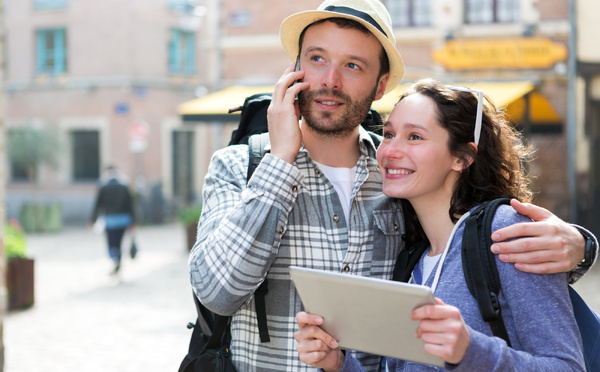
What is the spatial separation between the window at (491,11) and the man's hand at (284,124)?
45.7 feet

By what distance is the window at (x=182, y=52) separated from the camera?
2470 cm

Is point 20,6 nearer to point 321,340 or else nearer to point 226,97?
point 226,97

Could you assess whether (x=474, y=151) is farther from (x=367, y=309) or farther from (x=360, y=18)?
(x=367, y=309)

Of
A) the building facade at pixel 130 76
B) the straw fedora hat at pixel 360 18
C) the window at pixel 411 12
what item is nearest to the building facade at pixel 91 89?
the building facade at pixel 130 76

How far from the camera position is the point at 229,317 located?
2.34m

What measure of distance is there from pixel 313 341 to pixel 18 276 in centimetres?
789

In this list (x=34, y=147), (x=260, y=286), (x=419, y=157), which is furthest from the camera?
(x=34, y=147)

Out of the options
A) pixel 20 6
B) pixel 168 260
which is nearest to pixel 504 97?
pixel 168 260

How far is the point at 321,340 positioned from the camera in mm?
1825

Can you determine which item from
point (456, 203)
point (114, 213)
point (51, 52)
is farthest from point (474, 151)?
point (51, 52)

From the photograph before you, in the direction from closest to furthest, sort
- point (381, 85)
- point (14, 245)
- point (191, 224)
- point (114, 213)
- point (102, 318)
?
point (381, 85) → point (102, 318) → point (14, 245) → point (114, 213) → point (191, 224)

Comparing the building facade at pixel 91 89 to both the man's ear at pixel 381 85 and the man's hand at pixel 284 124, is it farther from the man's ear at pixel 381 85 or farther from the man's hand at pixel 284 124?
the man's hand at pixel 284 124

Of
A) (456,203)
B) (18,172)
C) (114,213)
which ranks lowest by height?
(18,172)

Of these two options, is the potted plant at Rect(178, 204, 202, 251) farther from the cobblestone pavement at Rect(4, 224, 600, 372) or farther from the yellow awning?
the yellow awning
